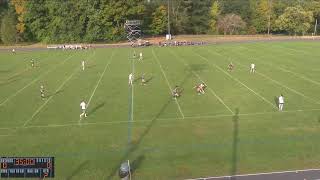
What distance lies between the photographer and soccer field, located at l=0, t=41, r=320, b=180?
19922 mm

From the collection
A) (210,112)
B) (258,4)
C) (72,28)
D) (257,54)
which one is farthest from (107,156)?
(258,4)

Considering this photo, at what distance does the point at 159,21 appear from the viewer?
95.1 meters

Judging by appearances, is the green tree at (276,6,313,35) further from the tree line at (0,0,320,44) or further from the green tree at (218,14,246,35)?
the green tree at (218,14,246,35)

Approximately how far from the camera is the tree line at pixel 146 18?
86.6 metres

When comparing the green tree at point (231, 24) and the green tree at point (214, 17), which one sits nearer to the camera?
the green tree at point (231, 24)

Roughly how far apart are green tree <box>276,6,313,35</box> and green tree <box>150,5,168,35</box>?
81.9 ft

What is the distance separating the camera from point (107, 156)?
826 inches

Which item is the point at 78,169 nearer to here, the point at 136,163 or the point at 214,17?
the point at 136,163

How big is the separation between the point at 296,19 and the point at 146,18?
104ft

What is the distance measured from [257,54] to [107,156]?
4170cm

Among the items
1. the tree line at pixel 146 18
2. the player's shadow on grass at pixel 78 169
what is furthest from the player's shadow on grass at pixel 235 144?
the tree line at pixel 146 18

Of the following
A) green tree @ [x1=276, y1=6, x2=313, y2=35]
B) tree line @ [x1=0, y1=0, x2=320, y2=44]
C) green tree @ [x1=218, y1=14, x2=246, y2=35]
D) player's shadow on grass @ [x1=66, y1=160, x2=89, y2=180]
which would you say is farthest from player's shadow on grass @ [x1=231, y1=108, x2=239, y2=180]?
green tree @ [x1=218, y1=14, x2=246, y2=35]

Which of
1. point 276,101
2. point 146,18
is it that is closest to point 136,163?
point 276,101

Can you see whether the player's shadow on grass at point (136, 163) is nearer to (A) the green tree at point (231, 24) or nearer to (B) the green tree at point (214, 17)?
(A) the green tree at point (231, 24)
